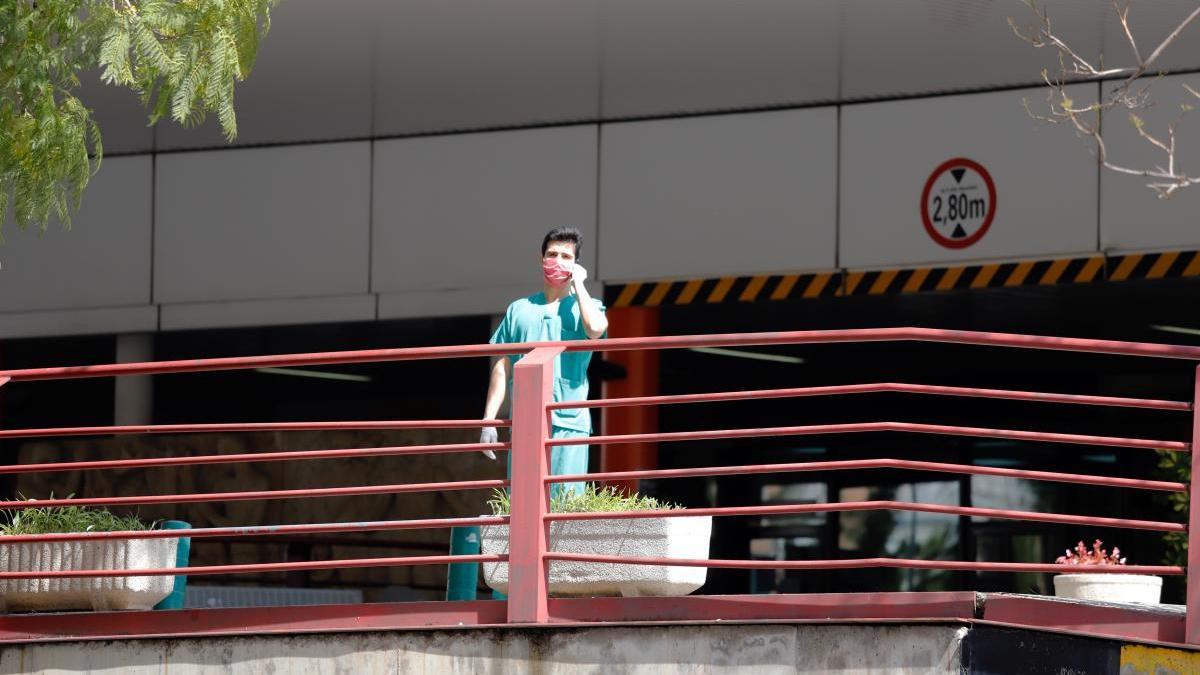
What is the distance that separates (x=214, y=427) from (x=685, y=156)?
700 cm

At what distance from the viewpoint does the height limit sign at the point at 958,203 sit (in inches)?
538

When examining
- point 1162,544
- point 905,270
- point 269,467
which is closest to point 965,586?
point 1162,544

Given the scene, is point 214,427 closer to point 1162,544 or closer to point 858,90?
point 858,90

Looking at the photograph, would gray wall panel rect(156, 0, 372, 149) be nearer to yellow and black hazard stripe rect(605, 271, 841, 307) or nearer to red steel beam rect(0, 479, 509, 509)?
yellow and black hazard stripe rect(605, 271, 841, 307)

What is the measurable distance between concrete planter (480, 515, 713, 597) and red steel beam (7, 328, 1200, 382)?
0.69 metres

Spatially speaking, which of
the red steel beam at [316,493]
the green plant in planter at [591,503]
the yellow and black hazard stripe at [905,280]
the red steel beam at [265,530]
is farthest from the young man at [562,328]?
the yellow and black hazard stripe at [905,280]

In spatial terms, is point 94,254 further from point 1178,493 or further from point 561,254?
point 1178,493

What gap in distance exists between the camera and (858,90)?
13.9 metres

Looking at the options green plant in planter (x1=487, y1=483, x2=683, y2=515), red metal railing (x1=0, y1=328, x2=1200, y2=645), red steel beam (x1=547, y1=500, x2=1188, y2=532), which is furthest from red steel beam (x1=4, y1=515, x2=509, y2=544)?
red steel beam (x1=547, y1=500, x2=1188, y2=532)

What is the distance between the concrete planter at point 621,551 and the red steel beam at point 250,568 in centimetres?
26

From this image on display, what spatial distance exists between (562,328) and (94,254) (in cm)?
884

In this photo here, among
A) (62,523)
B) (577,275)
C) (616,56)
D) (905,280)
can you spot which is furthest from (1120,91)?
(905,280)

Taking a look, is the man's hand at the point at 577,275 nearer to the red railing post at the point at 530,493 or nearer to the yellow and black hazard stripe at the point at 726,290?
the red railing post at the point at 530,493

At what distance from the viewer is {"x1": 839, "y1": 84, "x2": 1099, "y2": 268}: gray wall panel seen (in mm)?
13383
